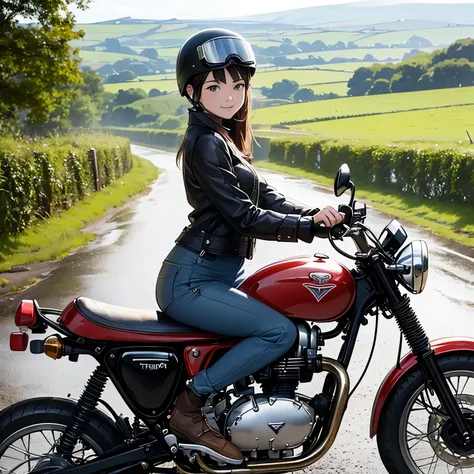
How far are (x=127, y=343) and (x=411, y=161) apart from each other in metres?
20.0

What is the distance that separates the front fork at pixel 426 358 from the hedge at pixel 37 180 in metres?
10.6

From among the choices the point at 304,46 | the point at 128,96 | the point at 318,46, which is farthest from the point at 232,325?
the point at 304,46

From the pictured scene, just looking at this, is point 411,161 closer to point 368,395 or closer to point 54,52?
point 54,52

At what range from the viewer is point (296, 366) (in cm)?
368

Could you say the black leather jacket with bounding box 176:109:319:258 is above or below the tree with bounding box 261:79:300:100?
above

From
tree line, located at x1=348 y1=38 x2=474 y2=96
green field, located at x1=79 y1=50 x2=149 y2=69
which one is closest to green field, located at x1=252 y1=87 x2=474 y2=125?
tree line, located at x1=348 y1=38 x2=474 y2=96

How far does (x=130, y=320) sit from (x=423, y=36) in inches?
6364

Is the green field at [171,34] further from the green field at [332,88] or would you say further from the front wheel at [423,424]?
the front wheel at [423,424]

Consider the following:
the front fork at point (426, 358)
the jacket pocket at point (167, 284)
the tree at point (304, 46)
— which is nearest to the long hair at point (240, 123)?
the jacket pocket at point (167, 284)

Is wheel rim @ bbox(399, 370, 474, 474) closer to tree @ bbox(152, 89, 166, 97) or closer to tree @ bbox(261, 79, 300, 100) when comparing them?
tree @ bbox(261, 79, 300, 100)

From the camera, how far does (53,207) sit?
55.6 ft

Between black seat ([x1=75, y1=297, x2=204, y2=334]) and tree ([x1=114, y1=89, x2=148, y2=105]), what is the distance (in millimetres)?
121890

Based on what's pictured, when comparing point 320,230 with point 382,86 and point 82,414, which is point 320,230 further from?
point 382,86

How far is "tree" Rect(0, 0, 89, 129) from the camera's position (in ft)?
90.0
